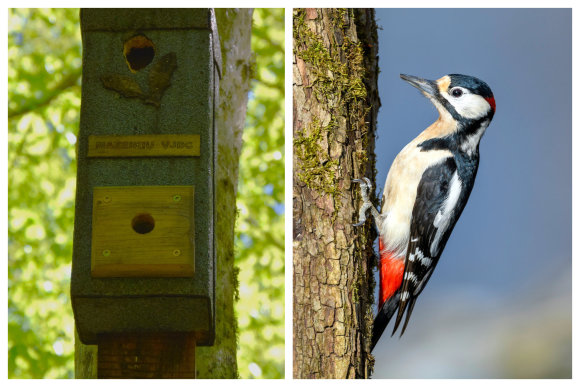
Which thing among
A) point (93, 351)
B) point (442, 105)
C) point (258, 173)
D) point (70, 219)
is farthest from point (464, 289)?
point (70, 219)

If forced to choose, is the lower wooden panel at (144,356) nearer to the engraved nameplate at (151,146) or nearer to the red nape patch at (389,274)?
the engraved nameplate at (151,146)

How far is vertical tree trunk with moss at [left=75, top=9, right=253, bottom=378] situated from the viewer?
2.60 metres

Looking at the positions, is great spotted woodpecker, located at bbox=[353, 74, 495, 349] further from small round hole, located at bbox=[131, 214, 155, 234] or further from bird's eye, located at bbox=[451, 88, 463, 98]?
small round hole, located at bbox=[131, 214, 155, 234]

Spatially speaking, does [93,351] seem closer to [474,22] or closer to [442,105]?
[442,105]

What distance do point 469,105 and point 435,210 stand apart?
397mm

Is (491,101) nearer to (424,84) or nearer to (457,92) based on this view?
(457,92)

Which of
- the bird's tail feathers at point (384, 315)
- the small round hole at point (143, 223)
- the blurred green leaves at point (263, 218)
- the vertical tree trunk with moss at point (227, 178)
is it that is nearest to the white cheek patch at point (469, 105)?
→ the bird's tail feathers at point (384, 315)

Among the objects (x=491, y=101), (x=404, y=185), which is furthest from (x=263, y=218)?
(x=491, y=101)

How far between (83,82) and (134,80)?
0.49 feet

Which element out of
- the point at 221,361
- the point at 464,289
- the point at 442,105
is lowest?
the point at 221,361

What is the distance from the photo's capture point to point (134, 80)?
6.03 ft

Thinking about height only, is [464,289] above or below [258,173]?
below

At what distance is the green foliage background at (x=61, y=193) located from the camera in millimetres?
3729

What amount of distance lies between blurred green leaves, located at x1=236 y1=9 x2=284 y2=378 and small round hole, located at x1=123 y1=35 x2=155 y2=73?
1.79m
